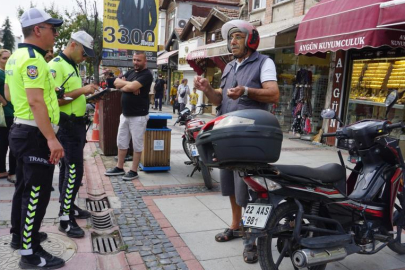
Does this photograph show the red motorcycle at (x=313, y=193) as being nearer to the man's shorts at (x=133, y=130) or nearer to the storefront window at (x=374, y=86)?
the man's shorts at (x=133, y=130)

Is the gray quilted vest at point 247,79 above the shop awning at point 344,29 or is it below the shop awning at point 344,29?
below

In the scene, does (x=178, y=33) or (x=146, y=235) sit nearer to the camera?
(x=146, y=235)

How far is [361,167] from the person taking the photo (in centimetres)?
338

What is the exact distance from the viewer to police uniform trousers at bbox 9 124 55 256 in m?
2.81

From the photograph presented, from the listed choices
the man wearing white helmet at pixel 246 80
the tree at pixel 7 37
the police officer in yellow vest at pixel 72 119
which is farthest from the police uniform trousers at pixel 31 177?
the tree at pixel 7 37

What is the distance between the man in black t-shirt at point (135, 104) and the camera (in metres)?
5.57

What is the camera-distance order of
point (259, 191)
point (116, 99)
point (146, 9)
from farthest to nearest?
point (146, 9)
point (116, 99)
point (259, 191)

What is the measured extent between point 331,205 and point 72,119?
2.61 m

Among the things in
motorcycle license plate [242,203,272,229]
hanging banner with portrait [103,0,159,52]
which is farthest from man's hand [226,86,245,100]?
hanging banner with portrait [103,0,159,52]

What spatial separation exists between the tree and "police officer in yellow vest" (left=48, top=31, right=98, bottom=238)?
64655 mm

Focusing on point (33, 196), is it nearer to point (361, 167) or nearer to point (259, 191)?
point (259, 191)

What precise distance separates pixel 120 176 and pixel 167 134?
1.09 m

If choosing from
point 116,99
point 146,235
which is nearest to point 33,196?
point 146,235

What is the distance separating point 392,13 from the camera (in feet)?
20.1
